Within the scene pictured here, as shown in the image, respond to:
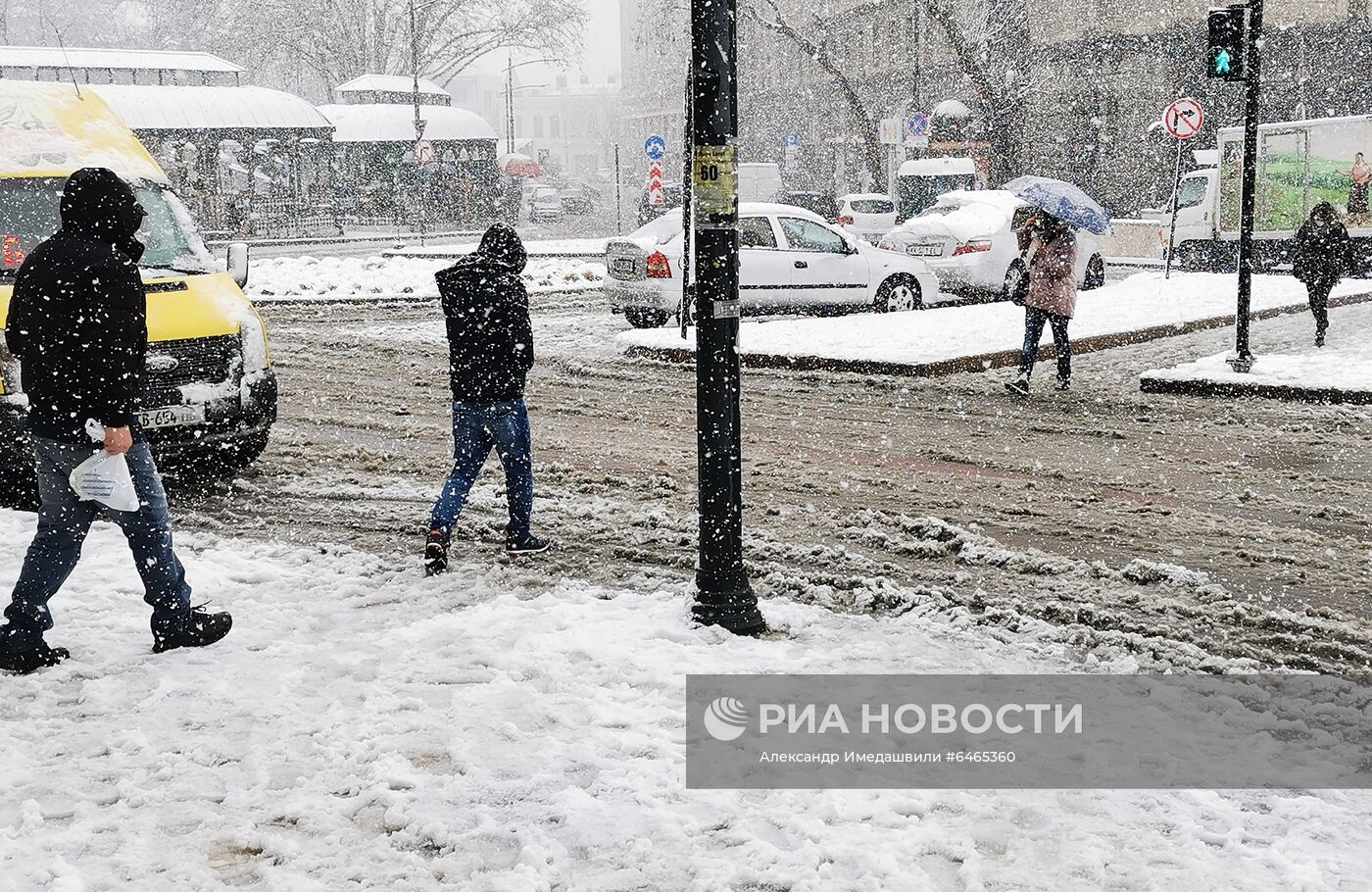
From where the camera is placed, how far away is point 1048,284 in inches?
452

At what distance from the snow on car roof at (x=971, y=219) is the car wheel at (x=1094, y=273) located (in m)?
1.80

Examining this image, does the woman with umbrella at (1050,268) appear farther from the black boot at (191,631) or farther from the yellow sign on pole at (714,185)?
the black boot at (191,631)

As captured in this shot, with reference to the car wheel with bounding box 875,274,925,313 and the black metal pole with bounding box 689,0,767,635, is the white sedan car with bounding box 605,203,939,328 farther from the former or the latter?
the black metal pole with bounding box 689,0,767,635

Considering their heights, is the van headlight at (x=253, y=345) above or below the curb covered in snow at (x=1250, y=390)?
above

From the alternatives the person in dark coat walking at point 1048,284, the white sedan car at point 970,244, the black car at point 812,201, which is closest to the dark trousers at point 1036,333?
the person in dark coat walking at point 1048,284

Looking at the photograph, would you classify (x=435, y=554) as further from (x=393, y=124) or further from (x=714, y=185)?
(x=393, y=124)

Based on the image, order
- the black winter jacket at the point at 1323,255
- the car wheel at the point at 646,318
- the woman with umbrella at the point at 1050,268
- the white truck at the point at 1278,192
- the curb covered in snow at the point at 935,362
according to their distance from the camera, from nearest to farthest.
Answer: the woman with umbrella at the point at 1050,268 → the curb covered in snow at the point at 935,362 → the black winter jacket at the point at 1323,255 → the car wheel at the point at 646,318 → the white truck at the point at 1278,192

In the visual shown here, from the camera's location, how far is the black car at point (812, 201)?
134 feet

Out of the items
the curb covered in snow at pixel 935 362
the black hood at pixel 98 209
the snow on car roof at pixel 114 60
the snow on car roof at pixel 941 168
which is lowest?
the curb covered in snow at pixel 935 362

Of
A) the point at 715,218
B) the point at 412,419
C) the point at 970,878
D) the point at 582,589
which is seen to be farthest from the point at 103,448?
the point at 412,419

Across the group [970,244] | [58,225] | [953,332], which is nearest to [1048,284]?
[953,332]

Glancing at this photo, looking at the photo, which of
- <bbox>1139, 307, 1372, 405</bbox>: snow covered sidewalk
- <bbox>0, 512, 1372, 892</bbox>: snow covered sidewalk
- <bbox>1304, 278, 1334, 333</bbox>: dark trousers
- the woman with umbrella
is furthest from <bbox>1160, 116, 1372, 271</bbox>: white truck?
<bbox>0, 512, 1372, 892</bbox>: snow covered sidewalk

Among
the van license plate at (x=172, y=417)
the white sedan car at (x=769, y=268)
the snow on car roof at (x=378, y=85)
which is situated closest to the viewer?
the van license plate at (x=172, y=417)

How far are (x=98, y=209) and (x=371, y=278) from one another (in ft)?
66.5
